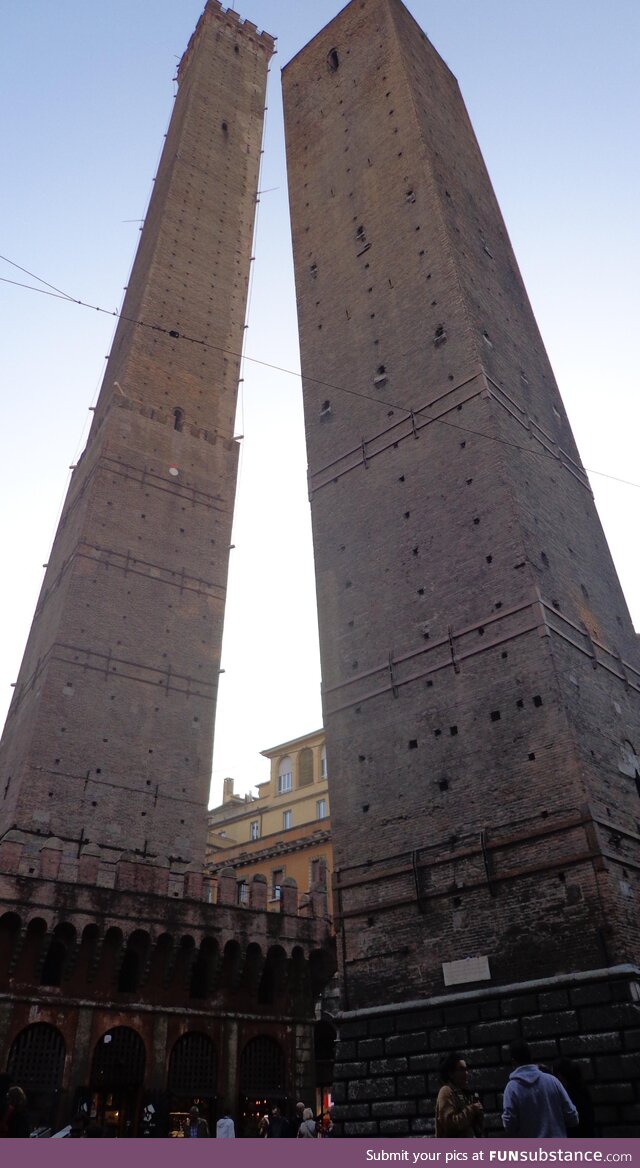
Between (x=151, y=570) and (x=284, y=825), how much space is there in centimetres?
1043

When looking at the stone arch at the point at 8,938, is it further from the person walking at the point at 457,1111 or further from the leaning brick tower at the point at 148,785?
the person walking at the point at 457,1111

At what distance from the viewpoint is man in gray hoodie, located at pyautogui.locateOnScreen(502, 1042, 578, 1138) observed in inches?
156

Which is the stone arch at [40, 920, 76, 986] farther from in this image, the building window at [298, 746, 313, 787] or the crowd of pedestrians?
the building window at [298, 746, 313, 787]

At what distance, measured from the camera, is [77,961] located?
13.5 metres

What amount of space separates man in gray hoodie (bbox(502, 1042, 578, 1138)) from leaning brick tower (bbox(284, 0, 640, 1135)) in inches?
182

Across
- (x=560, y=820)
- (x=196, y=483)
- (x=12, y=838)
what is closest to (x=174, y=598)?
(x=196, y=483)

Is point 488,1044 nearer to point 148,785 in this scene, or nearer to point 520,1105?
point 520,1105

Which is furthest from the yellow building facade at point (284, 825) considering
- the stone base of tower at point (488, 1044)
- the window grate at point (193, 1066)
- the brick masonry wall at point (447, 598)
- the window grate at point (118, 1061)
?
the stone base of tower at point (488, 1044)

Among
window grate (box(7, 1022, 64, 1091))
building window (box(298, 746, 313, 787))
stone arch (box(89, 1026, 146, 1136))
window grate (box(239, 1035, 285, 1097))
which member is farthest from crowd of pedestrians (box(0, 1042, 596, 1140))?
building window (box(298, 746, 313, 787))

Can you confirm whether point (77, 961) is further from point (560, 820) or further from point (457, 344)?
point (457, 344)

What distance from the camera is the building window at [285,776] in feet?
91.4

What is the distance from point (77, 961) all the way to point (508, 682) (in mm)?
8156

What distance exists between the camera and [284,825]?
88.0 feet
